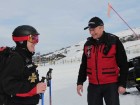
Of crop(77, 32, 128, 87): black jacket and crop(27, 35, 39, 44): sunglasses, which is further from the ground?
crop(27, 35, 39, 44): sunglasses

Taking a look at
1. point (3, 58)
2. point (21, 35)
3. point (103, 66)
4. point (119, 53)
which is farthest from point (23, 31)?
point (119, 53)

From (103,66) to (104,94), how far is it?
1.52 ft

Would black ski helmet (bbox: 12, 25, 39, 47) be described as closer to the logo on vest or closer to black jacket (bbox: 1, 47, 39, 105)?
black jacket (bbox: 1, 47, 39, 105)

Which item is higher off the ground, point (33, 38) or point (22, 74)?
point (33, 38)

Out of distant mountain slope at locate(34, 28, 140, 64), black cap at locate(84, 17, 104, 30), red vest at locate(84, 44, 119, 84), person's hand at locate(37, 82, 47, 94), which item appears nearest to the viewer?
person's hand at locate(37, 82, 47, 94)

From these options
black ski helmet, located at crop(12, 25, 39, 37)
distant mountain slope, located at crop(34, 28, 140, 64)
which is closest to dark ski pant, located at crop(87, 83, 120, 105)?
black ski helmet, located at crop(12, 25, 39, 37)

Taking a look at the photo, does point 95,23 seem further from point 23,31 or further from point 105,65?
point 23,31

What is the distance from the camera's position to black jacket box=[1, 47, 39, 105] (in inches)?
164

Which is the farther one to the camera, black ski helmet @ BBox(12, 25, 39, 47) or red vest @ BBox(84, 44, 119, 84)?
red vest @ BBox(84, 44, 119, 84)

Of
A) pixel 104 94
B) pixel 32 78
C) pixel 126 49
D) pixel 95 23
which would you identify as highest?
pixel 95 23

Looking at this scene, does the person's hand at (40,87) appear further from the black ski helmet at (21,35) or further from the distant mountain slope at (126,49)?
the distant mountain slope at (126,49)

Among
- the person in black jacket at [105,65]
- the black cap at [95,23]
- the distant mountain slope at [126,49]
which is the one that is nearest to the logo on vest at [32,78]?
the person in black jacket at [105,65]

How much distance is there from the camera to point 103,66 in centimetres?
590

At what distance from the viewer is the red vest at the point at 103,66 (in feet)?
19.4
